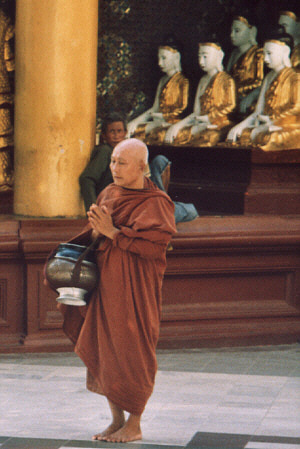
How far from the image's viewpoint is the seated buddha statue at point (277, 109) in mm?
7531

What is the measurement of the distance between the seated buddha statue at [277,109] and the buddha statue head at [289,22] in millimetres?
310

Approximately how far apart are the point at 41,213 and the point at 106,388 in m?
2.67

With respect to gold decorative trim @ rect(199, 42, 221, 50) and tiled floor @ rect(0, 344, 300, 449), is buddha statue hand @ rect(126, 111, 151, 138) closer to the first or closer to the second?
gold decorative trim @ rect(199, 42, 221, 50)

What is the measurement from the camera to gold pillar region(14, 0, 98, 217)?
682cm

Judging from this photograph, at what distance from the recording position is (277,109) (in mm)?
7648

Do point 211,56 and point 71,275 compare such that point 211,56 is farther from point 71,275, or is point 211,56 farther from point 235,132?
point 71,275

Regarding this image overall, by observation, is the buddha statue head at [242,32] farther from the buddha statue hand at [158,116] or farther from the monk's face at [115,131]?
the monk's face at [115,131]

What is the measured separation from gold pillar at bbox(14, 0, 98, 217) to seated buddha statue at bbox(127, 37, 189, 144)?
1289 mm

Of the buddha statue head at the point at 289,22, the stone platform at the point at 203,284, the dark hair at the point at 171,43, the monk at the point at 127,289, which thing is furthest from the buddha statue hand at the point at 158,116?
the monk at the point at 127,289

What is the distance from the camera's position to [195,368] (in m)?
6.33

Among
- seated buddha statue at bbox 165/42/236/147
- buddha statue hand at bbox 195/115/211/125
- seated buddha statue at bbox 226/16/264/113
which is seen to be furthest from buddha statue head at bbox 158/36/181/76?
buddha statue hand at bbox 195/115/211/125

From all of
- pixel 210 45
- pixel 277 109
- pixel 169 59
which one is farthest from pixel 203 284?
pixel 169 59

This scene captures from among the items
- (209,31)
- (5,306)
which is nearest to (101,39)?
(209,31)

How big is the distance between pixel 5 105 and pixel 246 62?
2066mm
